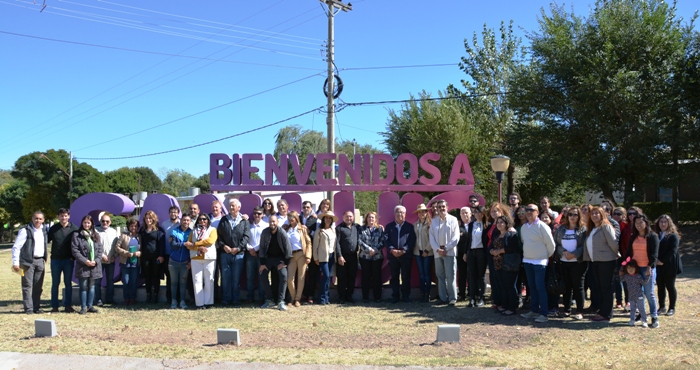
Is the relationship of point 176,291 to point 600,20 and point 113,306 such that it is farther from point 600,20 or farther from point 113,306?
point 600,20

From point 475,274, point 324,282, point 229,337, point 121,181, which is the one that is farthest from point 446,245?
point 121,181

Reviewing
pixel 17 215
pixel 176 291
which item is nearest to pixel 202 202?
pixel 176 291

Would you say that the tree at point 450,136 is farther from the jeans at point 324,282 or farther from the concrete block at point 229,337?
the concrete block at point 229,337

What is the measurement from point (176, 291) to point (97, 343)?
2.76m

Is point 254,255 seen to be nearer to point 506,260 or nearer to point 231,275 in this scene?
point 231,275

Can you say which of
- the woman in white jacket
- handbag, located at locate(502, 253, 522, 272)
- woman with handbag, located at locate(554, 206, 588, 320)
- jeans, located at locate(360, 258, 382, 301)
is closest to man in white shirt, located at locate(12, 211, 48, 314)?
the woman in white jacket

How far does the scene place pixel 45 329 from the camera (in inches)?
297

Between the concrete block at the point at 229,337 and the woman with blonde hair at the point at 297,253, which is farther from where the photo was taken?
the woman with blonde hair at the point at 297,253

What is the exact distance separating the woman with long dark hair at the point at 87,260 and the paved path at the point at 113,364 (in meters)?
2.86

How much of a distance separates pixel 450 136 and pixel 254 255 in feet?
69.0

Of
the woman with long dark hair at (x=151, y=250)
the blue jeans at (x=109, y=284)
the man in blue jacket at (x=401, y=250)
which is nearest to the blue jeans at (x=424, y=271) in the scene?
the man in blue jacket at (x=401, y=250)

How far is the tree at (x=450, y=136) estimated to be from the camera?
29594 mm

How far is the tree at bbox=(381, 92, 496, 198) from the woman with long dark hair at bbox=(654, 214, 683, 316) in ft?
68.4

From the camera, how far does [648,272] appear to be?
25.2 ft
